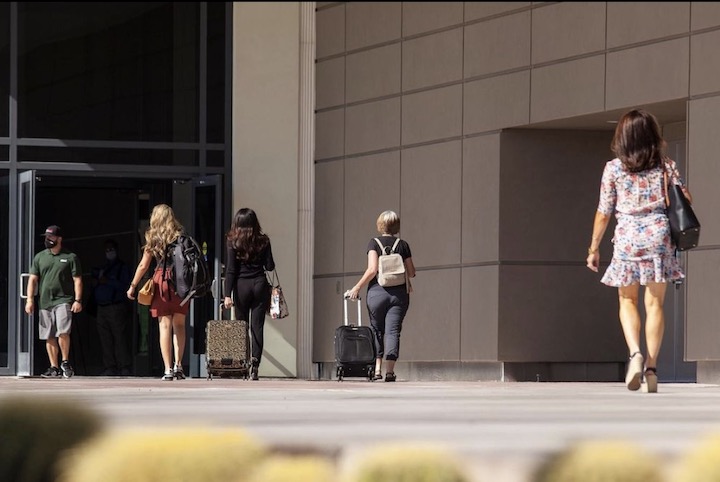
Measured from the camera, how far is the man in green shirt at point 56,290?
1895 cm

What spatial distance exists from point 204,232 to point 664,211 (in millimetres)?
11378

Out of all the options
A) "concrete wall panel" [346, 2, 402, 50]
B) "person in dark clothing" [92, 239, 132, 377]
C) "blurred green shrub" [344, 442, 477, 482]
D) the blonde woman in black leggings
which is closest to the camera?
"blurred green shrub" [344, 442, 477, 482]

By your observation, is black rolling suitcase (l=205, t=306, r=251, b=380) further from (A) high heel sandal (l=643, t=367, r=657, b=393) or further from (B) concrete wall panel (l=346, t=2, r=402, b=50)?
(A) high heel sandal (l=643, t=367, r=657, b=393)

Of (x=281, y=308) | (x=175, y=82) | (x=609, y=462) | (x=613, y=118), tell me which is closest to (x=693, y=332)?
(x=613, y=118)

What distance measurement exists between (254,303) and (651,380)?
5936mm

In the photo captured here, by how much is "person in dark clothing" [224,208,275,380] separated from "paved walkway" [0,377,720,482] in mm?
4881

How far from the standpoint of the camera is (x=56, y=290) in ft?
62.7

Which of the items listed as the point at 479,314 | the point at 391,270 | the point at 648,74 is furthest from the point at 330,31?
the point at 391,270

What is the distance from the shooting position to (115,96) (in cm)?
2153

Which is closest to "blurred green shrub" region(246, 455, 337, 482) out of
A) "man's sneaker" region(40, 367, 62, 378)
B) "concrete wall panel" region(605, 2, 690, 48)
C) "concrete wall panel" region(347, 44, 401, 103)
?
"concrete wall panel" region(605, 2, 690, 48)

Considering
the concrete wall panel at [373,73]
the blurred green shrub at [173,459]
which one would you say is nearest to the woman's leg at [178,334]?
the concrete wall panel at [373,73]

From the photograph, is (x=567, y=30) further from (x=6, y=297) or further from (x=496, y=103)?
(x=6, y=297)

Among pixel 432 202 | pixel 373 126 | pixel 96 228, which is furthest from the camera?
pixel 96 228

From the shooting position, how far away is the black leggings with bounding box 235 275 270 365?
15781mm
